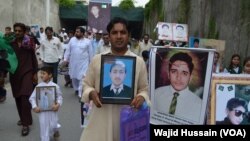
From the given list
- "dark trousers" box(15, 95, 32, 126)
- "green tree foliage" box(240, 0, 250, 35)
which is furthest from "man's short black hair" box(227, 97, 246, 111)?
"green tree foliage" box(240, 0, 250, 35)

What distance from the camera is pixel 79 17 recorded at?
32938 mm

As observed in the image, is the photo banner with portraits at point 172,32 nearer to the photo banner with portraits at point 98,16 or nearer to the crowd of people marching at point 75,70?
the crowd of people marching at point 75,70

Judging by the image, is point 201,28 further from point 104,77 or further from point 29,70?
point 104,77

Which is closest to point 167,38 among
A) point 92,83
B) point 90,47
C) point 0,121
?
point 90,47

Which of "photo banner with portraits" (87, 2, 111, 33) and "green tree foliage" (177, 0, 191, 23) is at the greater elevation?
"green tree foliage" (177, 0, 191, 23)

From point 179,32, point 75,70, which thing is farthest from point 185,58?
point 75,70

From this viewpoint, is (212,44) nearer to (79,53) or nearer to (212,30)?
(79,53)

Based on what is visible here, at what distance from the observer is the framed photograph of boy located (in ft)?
15.2

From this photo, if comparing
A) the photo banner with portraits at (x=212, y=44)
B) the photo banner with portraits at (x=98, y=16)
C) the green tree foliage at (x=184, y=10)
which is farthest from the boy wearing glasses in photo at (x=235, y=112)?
the green tree foliage at (x=184, y=10)

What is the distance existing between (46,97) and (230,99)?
2669 mm

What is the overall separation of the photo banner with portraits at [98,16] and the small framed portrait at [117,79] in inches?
262

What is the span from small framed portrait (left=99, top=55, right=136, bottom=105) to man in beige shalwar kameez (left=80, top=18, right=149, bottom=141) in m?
0.05

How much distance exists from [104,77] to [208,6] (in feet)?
33.3

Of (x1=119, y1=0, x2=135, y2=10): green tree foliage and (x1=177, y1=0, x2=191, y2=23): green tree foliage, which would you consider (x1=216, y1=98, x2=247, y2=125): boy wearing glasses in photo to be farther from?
(x1=119, y1=0, x2=135, y2=10): green tree foliage
